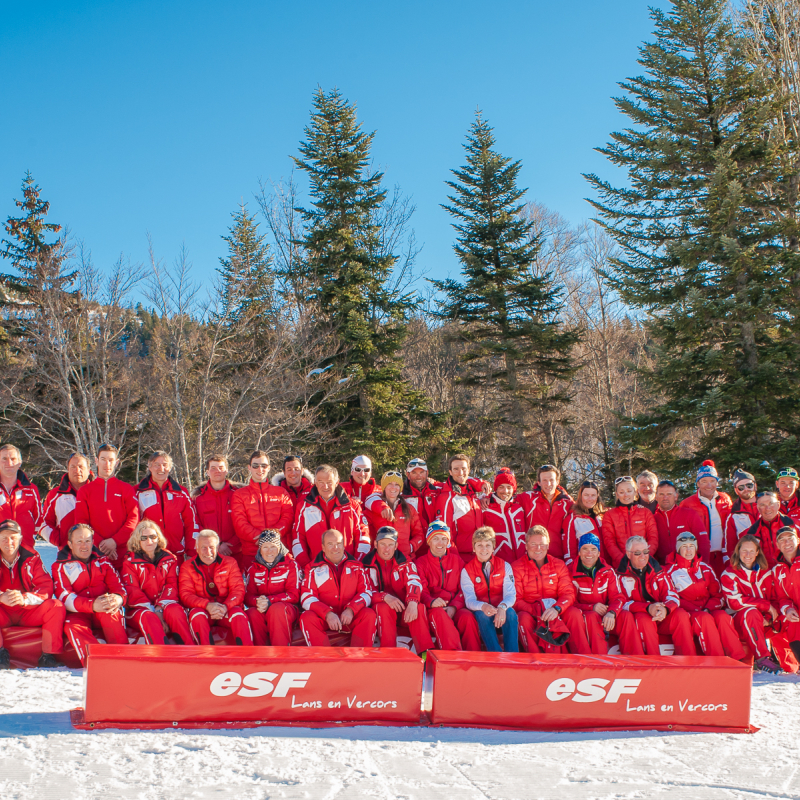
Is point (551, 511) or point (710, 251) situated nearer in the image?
point (551, 511)

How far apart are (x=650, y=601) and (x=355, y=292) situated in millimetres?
12512

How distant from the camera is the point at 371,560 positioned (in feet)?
18.2

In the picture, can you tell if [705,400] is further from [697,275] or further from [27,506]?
[27,506]

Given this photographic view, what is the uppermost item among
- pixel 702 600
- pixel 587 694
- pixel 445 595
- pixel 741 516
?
pixel 741 516

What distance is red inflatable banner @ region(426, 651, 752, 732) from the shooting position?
157 inches

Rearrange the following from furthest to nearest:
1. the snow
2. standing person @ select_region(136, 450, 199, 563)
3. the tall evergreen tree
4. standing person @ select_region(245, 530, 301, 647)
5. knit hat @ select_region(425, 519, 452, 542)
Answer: the tall evergreen tree < standing person @ select_region(136, 450, 199, 563) < knit hat @ select_region(425, 519, 452, 542) < standing person @ select_region(245, 530, 301, 647) < the snow

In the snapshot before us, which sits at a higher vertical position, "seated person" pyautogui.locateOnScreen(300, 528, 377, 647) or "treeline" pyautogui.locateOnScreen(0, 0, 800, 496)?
"treeline" pyautogui.locateOnScreen(0, 0, 800, 496)

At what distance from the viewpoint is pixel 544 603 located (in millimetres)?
5441

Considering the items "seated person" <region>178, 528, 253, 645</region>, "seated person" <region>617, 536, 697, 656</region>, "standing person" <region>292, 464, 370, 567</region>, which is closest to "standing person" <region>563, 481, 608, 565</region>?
"seated person" <region>617, 536, 697, 656</region>

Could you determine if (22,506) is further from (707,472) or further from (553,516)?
(707,472)

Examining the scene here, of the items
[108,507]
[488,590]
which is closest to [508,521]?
[488,590]

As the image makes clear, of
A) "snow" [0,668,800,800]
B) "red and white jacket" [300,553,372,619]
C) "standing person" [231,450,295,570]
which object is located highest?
"standing person" [231,450,295,570]

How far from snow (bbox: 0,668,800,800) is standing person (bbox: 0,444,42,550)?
1.87 meters

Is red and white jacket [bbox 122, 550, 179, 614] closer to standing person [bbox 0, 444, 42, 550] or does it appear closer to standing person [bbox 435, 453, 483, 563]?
standing person [bbox 0, 444, 42, 550]
